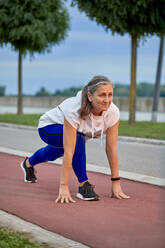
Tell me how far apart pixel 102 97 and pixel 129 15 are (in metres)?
10.8

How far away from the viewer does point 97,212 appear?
4.59 m

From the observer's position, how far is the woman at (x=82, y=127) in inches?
186

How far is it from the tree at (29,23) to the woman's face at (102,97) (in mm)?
17653

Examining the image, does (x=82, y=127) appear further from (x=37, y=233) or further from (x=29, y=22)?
(x=29, y=22)

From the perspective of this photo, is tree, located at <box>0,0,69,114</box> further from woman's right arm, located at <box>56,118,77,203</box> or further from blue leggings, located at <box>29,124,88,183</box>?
woman's right arm, located at <box>56,118,77,203</box>

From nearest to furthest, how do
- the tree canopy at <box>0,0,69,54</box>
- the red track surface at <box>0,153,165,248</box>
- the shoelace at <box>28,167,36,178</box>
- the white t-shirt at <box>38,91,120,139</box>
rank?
the red track surface at <box>0,153,165,248</box>, the white t-shirt at <box>38,91,120,139</box>, the shoelace at <box>28,167,36,178</box>, the tree canopy at <box>0,0,69,54</box>

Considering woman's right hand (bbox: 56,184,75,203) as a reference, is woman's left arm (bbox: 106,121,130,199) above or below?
above

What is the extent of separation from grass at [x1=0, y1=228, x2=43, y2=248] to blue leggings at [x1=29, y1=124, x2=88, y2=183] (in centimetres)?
142

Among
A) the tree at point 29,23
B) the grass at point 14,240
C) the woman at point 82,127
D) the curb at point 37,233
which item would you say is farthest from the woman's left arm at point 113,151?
the tree at point 29,23

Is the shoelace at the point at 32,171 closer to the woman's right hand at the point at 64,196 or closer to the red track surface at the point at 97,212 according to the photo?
the red track surface at the point at 97,212

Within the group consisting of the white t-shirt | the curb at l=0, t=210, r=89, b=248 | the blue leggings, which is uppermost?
the white t-shirt

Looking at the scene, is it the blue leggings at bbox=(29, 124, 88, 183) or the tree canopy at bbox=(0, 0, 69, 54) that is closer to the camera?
the blue leggings at bbox=(29, 124, 88, 183)

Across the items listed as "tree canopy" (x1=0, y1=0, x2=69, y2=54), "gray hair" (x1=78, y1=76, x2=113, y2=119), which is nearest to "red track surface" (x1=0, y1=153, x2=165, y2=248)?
"gray hair" (x1=78, y1=76, x2=113, y2=119)

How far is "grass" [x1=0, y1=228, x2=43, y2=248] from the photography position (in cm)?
345
